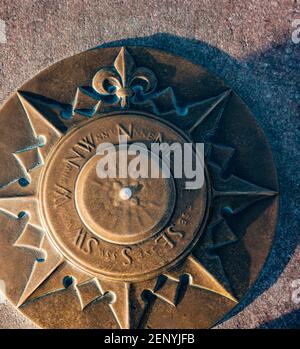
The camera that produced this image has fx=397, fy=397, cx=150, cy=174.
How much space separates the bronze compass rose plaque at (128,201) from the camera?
96.5 inches

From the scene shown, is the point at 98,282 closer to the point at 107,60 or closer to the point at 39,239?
the point at 39,239

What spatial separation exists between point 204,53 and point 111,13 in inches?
27.8

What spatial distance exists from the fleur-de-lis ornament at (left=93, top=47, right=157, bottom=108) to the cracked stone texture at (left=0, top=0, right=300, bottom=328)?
263mm

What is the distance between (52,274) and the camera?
251 centimetres

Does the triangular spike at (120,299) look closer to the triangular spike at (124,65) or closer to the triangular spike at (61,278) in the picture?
the triangular spike at (61,278)

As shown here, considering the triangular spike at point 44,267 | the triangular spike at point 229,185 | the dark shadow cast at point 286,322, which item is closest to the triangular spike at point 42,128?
the triangular spike at point 44,267

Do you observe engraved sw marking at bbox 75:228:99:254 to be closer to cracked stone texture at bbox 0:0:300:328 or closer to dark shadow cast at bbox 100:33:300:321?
cracked stone texture at bbox 0:0:300:328

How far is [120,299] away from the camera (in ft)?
8.20

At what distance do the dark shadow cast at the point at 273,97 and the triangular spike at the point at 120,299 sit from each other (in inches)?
29.9

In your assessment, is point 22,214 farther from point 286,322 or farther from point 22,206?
point 286,322

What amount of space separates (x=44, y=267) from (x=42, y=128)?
0.88 m

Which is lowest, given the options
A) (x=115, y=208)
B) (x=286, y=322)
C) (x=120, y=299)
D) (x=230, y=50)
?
(x=120, y=299)

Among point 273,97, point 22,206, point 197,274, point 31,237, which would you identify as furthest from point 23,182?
point 273,97
